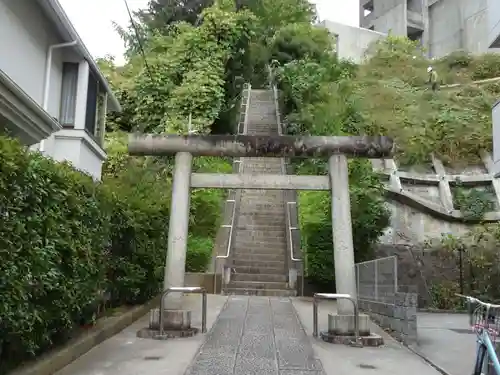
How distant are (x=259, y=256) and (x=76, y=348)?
31.8ft

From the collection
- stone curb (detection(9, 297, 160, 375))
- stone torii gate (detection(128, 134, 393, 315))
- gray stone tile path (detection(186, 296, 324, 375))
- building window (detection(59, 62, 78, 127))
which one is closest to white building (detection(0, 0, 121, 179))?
building window (detection(59, 62, 78, 127))

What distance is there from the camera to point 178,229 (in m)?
8.66

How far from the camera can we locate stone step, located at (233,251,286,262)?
51.0ft

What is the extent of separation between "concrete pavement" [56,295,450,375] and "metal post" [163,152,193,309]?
999 millimetres

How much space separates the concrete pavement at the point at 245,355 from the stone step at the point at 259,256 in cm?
585

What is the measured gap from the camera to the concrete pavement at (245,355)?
6020 mm

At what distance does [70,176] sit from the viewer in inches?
237

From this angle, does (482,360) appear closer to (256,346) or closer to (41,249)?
(256,346)

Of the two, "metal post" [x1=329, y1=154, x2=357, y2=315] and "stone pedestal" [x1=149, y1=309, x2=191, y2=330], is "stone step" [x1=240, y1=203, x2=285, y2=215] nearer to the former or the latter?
"metal post" [x1=329, y1=154, x2=357, y2=315]

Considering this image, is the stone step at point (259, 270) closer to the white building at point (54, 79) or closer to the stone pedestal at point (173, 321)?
the white building at point (54, 79)

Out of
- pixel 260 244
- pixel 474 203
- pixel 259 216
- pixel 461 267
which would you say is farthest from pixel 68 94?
pixel 474 203

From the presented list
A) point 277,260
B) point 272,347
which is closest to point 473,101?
point 277,260

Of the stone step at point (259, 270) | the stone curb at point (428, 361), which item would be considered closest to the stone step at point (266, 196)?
the stone step at point (259, 270)

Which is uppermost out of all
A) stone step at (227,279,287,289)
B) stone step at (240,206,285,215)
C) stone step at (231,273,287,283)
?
stone step at (240,206,285,215)
